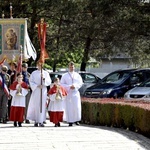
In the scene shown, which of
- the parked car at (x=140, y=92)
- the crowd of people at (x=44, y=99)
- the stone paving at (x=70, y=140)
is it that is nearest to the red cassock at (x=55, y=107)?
the crowd of people at (x=44, y=99)

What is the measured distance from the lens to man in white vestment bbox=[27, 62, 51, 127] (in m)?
14.5

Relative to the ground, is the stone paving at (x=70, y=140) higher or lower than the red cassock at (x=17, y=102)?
lower

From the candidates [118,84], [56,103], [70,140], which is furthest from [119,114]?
[118,84]

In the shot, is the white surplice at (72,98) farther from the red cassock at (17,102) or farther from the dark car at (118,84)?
the dark car at (118,84)

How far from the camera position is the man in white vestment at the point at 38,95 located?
47.6 ft

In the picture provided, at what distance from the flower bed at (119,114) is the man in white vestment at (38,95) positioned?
5.13 feet

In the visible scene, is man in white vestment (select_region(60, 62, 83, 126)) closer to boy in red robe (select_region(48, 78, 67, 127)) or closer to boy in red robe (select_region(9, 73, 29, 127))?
boy in red robe (select_region(48, 78, 67, 127))

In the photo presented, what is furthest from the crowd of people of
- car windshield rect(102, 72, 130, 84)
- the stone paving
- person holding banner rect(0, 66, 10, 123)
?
car windshield rect(102, 72, 130, 84)

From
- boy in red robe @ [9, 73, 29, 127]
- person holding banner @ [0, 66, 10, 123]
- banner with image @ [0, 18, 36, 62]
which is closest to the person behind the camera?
boy in red robe @ [9, 73, 29, 127]

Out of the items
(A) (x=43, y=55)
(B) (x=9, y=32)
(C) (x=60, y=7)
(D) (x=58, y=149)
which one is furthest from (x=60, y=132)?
(C) (x=60, y=7)

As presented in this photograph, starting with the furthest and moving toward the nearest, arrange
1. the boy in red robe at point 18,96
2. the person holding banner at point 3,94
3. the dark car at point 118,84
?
the dark car at point 118,84
the person holding banner at point 3,94
the boy in red robe at point 18,96

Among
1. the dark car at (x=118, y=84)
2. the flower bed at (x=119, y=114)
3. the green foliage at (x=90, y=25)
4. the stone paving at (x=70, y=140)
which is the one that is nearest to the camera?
the stone paving at (x=70, y=140)

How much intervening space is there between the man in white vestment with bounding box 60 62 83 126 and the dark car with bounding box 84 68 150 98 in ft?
18.6

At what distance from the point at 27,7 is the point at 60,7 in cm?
256
